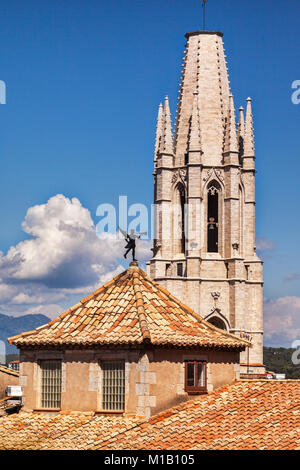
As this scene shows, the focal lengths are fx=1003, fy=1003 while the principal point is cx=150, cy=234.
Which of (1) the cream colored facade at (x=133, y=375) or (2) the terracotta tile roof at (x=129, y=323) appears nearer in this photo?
(1) the cream colored facade at (x=133, y=375)

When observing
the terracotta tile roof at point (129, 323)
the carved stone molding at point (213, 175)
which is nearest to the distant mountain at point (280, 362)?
the carved stone molding at point (213, 175)

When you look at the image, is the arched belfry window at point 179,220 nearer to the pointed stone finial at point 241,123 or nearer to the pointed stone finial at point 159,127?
the pointed stone finial at point 159,127

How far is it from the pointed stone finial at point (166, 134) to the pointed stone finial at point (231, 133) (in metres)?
5.93

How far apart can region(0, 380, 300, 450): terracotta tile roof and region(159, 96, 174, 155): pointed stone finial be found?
7164 centimetres

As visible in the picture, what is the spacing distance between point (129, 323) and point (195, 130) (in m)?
71.7

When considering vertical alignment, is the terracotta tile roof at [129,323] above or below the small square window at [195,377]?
above

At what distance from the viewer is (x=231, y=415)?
32.3m

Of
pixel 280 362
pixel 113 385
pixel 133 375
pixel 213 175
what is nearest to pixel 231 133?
pixel 213 175

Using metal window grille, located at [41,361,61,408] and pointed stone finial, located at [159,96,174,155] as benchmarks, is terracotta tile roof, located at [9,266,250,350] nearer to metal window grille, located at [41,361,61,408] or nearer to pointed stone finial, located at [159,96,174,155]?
metal window grille, located at [41,361,61,408]

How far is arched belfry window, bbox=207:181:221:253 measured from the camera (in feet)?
343

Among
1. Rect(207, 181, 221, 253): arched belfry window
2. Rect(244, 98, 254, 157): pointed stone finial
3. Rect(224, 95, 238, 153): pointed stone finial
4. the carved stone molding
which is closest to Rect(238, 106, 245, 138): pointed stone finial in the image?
Rect(244, 98, 254, 157): pointed stone finial

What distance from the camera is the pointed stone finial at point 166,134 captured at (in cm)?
10588

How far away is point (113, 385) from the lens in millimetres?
33875

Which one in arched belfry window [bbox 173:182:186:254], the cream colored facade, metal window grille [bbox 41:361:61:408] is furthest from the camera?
arched belfry window [bbox 173:182:186:254]
